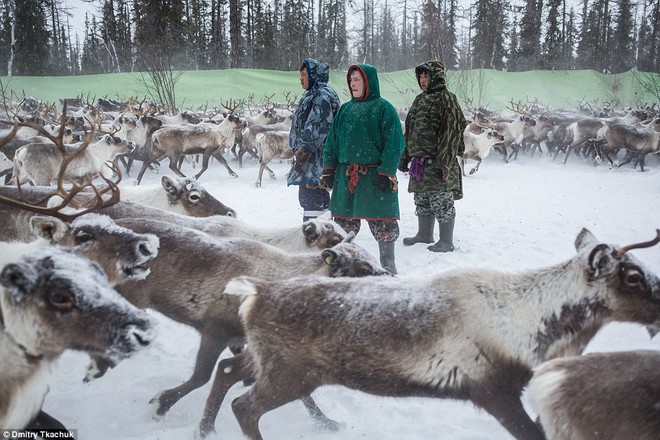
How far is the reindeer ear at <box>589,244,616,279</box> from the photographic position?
2.03 meters

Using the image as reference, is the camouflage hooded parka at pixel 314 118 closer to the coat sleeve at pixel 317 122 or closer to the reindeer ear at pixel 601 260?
the coat sleeve at pixel 317 122

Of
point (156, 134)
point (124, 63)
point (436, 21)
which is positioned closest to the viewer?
point (156, 134)

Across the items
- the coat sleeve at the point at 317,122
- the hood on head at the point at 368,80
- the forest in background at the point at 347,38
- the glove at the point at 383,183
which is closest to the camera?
the hood on head at the point at 368,80

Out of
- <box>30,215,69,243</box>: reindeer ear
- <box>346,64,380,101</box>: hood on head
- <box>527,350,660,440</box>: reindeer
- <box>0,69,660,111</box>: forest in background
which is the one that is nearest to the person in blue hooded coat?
<box>346,64,380,101</box>: hood on head

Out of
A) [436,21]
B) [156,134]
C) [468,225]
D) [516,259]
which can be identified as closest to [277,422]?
[516,259]

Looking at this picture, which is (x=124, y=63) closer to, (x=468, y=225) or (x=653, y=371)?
(x=468, y=225)

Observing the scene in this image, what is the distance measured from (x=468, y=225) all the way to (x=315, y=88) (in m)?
3.11

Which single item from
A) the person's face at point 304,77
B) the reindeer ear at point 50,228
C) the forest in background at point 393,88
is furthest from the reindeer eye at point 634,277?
the forest in background at point 393,88

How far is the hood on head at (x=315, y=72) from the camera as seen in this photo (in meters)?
4.53

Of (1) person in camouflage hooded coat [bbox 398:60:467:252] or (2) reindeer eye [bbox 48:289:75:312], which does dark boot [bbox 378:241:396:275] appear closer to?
(1) person in camouflage hooded coat [bbox 398:60:467:252]

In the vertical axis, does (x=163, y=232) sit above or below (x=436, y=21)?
below

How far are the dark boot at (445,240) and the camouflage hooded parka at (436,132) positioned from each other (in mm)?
423

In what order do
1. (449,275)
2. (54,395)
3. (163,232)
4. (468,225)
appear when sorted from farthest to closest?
(468,225)
(163,232)
(54,395)
(449,275)

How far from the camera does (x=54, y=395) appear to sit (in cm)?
264
